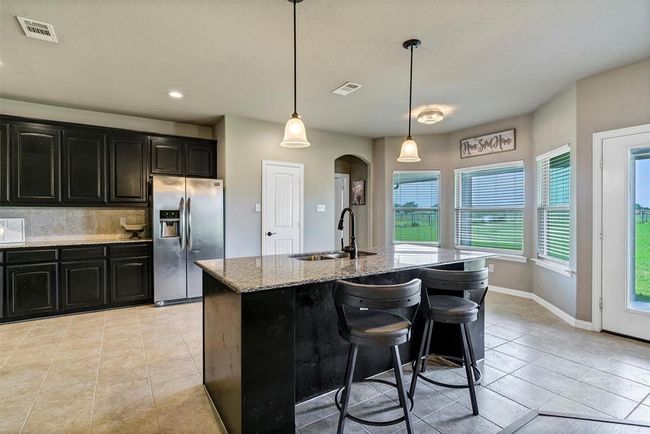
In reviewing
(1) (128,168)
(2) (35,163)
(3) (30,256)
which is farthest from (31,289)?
(1) (128,168)

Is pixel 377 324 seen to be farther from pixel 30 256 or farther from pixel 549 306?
pixel 30 256

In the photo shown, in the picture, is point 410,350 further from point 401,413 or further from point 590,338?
point 590,338

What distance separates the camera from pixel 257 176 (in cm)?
502

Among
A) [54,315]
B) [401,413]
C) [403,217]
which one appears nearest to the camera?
[401,413]

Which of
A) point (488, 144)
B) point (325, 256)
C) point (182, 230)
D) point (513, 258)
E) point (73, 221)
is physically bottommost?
point (513, 258)

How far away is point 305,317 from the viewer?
2162 mm

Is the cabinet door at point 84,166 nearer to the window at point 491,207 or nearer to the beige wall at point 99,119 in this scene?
the beige wall at point 99,119

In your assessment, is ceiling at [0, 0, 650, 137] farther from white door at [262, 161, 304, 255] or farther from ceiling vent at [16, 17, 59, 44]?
white door at [262, 161, 304, 255]

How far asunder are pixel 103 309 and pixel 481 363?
4383 mm

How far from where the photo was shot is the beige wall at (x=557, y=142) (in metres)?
3.65

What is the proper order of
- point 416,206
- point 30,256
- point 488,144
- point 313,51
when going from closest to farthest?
point 313,51, point 30,256, point 488,144, point 416,206

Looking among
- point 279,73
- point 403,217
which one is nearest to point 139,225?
point 279,73

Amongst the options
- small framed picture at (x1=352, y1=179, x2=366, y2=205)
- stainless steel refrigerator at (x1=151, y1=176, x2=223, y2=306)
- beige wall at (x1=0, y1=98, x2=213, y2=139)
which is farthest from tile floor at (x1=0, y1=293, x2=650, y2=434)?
small framed picture at (x1=352, y1=179, x2=366, y2=205)

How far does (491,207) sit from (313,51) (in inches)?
153
